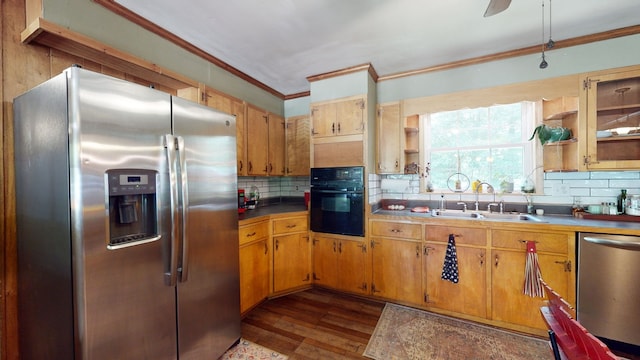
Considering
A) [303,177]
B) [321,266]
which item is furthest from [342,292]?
[303,177]

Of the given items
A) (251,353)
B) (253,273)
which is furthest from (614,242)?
(253,273)

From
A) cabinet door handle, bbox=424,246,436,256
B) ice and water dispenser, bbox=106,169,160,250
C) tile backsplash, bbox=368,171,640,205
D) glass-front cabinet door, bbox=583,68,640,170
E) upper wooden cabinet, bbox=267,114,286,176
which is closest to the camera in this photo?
ice and water dispenser, bbox=106,169,160,250

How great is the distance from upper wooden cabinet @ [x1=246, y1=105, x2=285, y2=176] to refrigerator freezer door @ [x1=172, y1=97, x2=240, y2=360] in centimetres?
104

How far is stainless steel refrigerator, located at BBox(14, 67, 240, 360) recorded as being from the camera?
1093 mm

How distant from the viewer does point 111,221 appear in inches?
47.8

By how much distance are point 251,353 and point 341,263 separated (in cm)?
126

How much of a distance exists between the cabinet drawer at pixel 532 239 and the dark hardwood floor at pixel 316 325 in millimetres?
801

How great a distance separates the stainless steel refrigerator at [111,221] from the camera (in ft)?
3.59

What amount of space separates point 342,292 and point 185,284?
1828mm

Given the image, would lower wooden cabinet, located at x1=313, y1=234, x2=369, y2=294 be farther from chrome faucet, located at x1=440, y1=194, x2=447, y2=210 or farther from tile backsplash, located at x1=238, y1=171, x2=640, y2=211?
chrome faucet, located at x1=440, y1=194, x2=447, y2=210

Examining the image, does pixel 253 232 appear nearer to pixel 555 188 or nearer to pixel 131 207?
pixel 131 207

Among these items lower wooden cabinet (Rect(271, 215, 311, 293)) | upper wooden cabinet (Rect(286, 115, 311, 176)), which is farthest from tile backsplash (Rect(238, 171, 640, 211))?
lower wooden cabinet (Rect(271, 215, 311, 293))

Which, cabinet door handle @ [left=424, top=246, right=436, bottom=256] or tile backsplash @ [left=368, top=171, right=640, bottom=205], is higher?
tile backsplash @ [left=368, top=171, right=640, bottom=205]

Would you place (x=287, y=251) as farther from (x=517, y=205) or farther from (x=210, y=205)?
(x=517, y=205)
